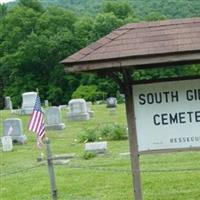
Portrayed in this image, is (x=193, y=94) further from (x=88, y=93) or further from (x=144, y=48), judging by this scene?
(x=88, y=93)

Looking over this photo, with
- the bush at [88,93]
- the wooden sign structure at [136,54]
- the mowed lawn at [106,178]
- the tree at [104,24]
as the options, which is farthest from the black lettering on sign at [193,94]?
the tree at [104,24]

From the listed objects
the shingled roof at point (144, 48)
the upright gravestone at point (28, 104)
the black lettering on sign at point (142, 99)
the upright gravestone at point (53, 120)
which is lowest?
the upright gravestone at point (28, 104)

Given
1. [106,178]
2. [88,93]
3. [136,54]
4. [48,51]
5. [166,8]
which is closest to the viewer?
[136,54]

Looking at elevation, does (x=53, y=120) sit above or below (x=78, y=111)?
above

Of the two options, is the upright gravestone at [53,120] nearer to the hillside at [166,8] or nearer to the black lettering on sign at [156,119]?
the black lettering on sign at [156,119]

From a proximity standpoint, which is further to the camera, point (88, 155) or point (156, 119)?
point (88, 155)

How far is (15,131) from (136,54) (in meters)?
13.9

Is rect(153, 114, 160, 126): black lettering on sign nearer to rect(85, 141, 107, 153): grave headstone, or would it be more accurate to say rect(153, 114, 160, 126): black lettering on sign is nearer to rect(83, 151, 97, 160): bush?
rect(83, 151, 97, 160): bush

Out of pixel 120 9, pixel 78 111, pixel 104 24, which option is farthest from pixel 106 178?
pixel 120 9

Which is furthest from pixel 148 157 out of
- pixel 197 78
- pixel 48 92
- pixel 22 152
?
pixel 48 92

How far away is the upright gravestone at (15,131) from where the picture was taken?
1998 centimetres

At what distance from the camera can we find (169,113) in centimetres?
722

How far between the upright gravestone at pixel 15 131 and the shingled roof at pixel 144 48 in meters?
13.1

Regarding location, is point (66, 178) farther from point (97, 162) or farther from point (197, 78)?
point (197, 78)
